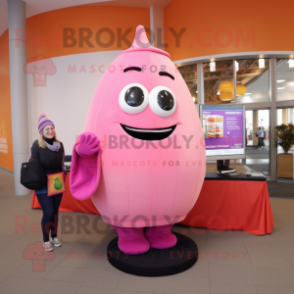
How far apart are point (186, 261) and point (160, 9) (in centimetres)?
584

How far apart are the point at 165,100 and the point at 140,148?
41 cm

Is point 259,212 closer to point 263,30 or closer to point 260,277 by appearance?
point 260,277

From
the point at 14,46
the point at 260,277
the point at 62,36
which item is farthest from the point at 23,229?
the point at 62,36

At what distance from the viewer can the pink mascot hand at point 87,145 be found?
6.61 feet

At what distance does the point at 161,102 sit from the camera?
204cm

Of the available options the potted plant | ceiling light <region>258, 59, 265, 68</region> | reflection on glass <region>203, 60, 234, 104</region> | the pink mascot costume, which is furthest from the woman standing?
the potted plant

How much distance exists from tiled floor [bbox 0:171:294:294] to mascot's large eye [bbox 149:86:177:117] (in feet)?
4.37

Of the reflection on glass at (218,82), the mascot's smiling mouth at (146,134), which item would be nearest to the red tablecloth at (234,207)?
the mascot's smiling mouth at (146,134)

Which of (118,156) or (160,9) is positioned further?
(160,9)

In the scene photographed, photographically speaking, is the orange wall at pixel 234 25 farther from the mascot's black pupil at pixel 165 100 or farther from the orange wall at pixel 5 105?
the orange wall at pixel 5 105

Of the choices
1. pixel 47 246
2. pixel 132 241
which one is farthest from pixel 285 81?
pixel 47 246

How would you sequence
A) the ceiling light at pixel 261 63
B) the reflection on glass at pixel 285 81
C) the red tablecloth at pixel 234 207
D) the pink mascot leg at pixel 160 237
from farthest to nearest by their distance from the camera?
the reflection on glass at pixel 285 81, the ceiling light at pixel 261 63, the red tablecloth at pixel 234 207, the pink mascot leg at pixel 160 237

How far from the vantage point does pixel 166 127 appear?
6.88 ft

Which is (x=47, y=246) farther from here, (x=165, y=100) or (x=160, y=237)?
(x=165, y=100)
